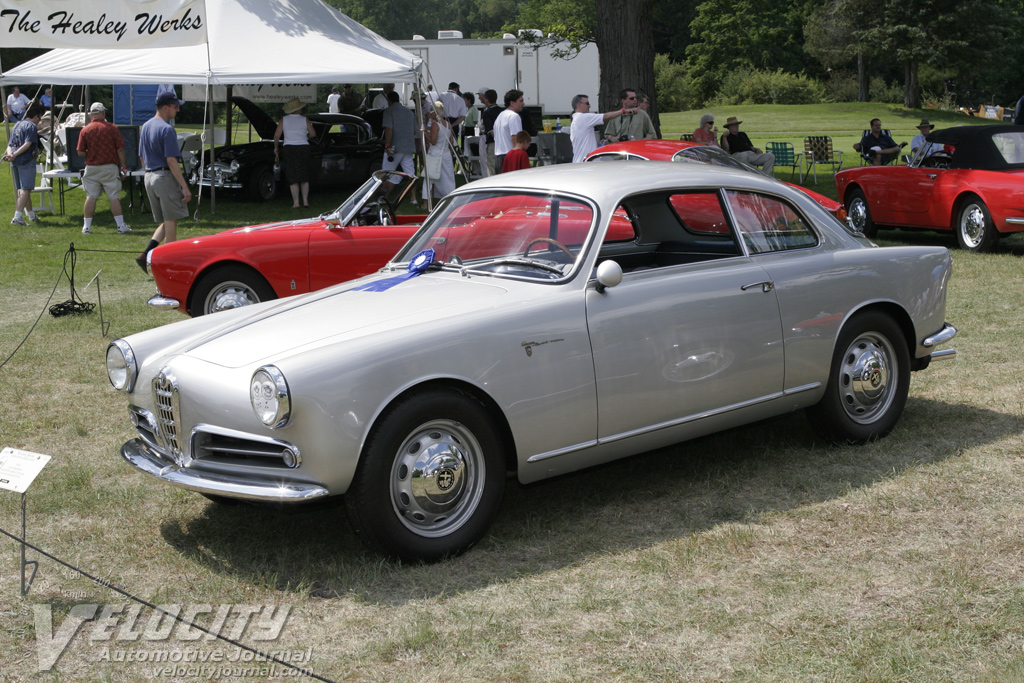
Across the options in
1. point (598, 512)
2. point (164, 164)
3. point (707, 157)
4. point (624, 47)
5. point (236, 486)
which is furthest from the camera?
point (624, 47)

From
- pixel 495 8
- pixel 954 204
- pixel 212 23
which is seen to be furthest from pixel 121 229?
pixel 495 8

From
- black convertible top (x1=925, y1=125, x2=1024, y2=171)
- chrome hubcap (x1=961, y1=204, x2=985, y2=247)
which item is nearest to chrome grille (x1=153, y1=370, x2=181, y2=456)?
chrome hubcap (x1=961, y1=204, x2=985, y2=247)

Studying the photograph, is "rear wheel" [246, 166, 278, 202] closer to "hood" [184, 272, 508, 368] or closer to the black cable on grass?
"hood" [184, 272, 508, 368]

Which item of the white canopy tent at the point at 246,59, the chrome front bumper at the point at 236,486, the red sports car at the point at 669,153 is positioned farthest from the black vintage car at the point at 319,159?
the chrome front bumper at the point at 236,486

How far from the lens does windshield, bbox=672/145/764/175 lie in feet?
38.6

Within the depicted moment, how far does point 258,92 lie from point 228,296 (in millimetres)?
14594

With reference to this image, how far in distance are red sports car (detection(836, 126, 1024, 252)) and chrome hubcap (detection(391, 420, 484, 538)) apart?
970 cm

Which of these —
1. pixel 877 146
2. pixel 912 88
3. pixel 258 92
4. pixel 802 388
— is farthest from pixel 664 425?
pixel 912 88

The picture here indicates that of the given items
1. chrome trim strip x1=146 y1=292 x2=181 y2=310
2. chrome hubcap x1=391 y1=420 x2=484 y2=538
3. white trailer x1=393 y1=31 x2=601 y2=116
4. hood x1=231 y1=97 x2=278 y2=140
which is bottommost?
chrome hubcap x1=391 y1=420 x2=484 y2=538

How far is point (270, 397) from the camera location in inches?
152

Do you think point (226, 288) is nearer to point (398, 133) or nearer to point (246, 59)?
point (246, 59)

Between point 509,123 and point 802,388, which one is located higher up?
point 509,123

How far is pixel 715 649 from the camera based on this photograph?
349 cm

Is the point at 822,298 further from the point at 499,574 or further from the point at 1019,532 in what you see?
the point at 499,574
